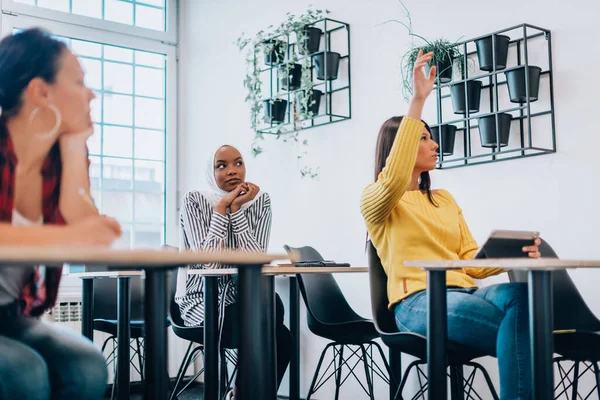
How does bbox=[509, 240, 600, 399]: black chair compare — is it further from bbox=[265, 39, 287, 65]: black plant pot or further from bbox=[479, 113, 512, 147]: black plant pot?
bbox=[265, 39, 287, 65]: black plant pot

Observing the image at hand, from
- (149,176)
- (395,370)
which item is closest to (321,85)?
(149,176)

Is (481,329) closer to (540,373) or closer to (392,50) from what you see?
(540,373)

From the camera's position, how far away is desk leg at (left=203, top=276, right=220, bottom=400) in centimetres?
312

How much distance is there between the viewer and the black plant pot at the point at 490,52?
3.56m

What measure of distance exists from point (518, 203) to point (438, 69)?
0.78 meters

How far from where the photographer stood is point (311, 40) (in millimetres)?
4531

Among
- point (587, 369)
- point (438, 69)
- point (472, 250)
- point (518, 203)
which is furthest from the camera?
point (438, 69)

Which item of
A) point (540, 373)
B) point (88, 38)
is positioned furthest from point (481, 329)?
point (88, 38)

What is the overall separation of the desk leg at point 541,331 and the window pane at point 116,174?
3894 millimetres

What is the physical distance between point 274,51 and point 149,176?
4.65 ft

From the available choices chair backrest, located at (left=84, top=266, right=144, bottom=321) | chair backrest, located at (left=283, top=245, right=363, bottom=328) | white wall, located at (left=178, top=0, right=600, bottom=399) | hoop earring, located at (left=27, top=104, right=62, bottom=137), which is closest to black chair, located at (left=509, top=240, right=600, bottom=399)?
white wall, located at (left=178, top=0, right=600, bottom=399)

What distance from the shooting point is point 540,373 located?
6.36ft

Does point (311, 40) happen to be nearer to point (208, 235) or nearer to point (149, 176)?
point (208, 235)

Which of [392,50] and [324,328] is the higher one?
[392,50]
